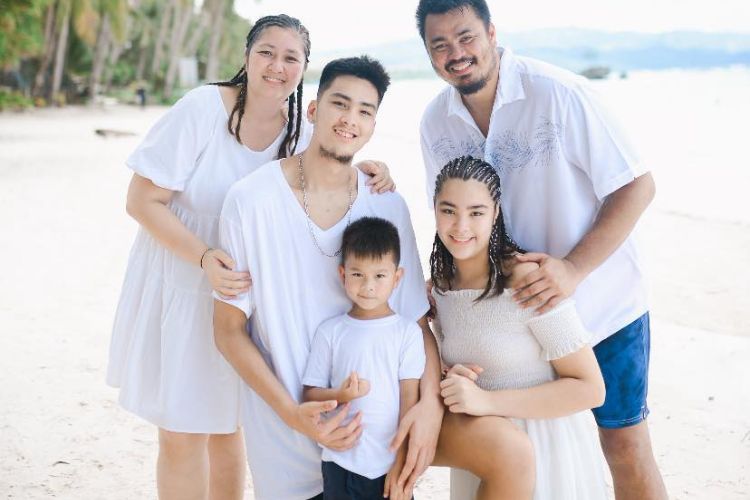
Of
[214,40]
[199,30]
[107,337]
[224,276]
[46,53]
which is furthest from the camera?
[199,30]

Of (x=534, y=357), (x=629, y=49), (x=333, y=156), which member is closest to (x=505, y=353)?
(x=534, y=357)

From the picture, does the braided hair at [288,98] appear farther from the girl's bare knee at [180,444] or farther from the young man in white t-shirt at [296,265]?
the girl's bare knee at [180,444]

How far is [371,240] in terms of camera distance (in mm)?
2547

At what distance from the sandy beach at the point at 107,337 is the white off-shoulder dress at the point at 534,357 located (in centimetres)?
133

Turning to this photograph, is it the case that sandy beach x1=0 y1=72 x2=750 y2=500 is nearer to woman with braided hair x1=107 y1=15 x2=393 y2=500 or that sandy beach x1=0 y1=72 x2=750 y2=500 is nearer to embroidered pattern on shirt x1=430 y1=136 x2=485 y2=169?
woman with braided hair x1=107 y1=15 x2=393 y2=500

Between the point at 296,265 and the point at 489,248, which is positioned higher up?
the point at 489,248

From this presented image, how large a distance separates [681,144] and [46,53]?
26865 millimetres

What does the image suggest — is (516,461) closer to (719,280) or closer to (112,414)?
(112,414)

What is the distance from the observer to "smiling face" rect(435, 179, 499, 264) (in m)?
2.60

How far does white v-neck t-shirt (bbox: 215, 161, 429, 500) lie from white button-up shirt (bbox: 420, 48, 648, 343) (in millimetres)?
568

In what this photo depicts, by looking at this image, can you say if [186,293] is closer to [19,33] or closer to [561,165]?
[561,165]

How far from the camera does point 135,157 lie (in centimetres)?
288

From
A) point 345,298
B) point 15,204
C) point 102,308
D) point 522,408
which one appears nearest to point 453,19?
point 345,298

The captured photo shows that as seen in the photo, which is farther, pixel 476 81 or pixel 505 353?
pixel 476 81
